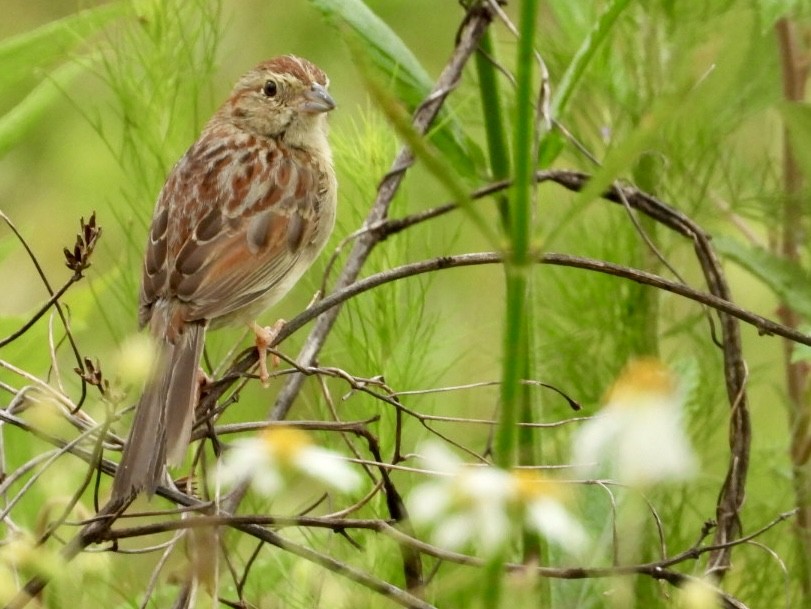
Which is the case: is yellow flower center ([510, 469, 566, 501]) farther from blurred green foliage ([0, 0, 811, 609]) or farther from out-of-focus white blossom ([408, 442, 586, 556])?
blurred green foliage ([0, 0, 811, 609])

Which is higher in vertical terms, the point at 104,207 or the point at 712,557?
the point at 104,207

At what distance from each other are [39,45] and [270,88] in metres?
1.13

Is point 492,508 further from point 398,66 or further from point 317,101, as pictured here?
point 317,101

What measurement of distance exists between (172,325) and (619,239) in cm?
86

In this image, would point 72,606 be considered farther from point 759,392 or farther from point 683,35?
point 759,392

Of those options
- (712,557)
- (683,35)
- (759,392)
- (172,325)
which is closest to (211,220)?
(172,325)

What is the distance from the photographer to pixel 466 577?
980 millimetres

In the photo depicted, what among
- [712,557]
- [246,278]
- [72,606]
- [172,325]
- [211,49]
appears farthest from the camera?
[246,278]

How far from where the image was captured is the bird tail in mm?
1490

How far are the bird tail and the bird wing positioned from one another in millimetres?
123

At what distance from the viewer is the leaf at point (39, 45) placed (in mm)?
1896

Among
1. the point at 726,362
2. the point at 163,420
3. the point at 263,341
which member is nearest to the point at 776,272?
the point at 726,362

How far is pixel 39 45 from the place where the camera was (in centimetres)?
193

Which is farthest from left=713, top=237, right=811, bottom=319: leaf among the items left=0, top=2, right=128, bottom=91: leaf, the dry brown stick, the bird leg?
left=0, top=2, right=128, bottom=91: leaf
